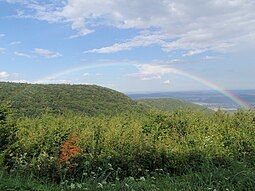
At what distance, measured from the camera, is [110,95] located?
197 ft

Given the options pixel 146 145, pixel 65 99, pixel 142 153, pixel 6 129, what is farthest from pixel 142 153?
pixel 65 99

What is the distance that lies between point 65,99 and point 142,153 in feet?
132

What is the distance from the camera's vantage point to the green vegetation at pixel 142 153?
6.79 meters

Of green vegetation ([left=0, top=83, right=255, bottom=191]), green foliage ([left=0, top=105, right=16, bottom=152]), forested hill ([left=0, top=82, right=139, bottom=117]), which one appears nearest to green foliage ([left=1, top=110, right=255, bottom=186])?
green vegetation ([left=0, top=83, right=255, bottom=191])

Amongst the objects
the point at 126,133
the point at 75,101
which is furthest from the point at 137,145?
the point at 75,101

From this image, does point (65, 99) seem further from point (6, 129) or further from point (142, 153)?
point (6, 129)

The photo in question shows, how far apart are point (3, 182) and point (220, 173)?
3967 millimetres

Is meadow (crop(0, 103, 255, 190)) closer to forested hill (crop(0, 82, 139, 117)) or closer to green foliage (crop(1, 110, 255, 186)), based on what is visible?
green foliage (crop(1, 110, 255, 186))

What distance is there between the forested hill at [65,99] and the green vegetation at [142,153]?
24.3 meters

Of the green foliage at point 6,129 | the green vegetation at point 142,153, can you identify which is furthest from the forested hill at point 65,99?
the green foliage at point 6,129

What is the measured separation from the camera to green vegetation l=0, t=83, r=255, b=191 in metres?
6.79

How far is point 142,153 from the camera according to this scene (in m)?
13.9

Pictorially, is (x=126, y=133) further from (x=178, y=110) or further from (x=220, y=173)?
(x=220, y=173)

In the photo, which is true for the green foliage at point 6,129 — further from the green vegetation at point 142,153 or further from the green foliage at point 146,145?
the green foliage at point 146,145
